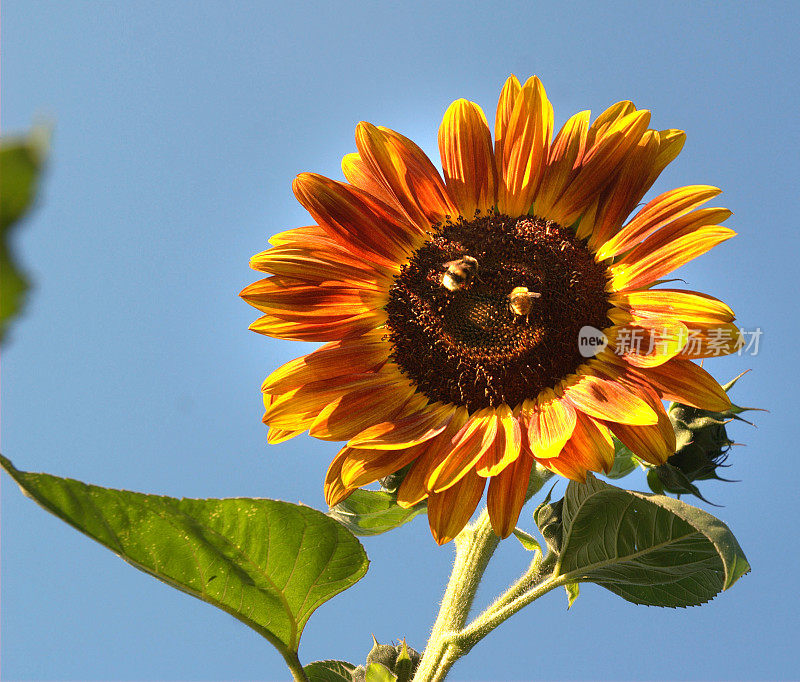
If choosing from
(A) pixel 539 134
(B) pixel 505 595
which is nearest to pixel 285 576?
(B) pixel 505 595

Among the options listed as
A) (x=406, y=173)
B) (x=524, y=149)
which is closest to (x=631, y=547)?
(x=524, y=149)

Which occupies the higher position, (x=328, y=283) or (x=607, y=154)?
(x=607, y=154)

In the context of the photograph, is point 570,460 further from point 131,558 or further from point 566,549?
point 131,558

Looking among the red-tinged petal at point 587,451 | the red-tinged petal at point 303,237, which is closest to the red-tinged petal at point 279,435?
the red-tinged petal at point 303,237

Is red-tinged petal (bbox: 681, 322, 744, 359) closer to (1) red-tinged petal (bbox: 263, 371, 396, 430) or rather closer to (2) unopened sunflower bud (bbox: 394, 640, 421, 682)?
(1) red-tinged petal (bbox: 263, 371, 396, 430)

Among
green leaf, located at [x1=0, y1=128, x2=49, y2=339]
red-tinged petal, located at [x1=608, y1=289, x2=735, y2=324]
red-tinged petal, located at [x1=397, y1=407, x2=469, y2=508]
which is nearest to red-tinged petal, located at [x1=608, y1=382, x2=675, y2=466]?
red-tinged petal, located at [x1=608, y1=289, x2=735, y2=324]

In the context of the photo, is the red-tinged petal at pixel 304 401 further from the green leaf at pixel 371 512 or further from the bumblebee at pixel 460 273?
the bumblebee at pixel 460 273

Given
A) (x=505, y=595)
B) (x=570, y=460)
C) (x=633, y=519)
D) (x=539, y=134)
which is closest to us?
(x=570, y=460)
